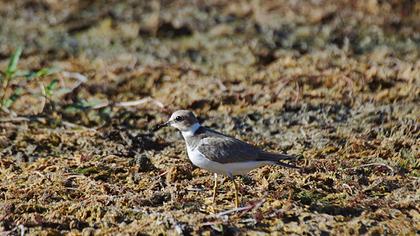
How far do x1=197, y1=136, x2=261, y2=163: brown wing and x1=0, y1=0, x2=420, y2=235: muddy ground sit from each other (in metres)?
0.37

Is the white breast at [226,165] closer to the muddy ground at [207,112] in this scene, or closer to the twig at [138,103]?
the muddy ground at [207,112]

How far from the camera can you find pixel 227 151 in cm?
589

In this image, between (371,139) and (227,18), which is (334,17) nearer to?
(227,18)

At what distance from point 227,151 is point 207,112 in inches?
98.9

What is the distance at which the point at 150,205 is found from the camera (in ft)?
19.5

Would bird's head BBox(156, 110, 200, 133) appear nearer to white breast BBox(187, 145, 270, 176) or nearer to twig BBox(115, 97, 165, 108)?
white breast BBox(187, 145, 270, 176)

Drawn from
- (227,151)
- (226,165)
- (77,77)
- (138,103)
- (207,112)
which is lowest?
(226,165)

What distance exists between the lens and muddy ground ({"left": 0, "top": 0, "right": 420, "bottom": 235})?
18.8 feet

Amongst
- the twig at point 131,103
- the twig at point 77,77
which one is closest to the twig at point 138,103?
the twig at point 131,103

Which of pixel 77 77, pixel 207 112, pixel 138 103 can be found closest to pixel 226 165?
pixel 207 112

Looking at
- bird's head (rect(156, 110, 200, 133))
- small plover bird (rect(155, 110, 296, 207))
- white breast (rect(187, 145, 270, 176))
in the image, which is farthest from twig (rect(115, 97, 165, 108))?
white breast (rect(187, 145, 270, 176))

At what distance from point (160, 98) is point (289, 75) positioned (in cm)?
162

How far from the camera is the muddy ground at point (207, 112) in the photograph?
→ 5.74 meters

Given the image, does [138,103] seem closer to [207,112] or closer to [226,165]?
[207,112]
